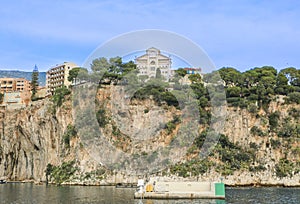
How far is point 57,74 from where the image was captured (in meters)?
89.6

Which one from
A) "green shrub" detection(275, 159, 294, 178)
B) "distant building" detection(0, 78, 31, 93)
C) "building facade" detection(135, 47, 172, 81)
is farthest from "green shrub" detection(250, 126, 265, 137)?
"distant building" detection(0, 78, 31, 93)

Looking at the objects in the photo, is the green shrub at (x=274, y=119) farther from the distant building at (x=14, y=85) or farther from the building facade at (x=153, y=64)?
the distant building at (x=14, y=85)

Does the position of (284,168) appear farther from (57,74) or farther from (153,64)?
(57,74)

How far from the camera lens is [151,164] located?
57.1m

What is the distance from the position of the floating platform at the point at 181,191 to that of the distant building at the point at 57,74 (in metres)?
47.7

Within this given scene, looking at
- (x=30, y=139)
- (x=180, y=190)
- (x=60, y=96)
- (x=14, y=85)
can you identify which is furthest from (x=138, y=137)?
(x=14, y=85)

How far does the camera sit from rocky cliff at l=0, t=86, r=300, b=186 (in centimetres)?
5703

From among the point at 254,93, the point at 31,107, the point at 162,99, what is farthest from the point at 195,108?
the point at 31,107

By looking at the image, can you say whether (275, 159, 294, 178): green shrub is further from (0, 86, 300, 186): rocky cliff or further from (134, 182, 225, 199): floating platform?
(134, 182, 225, 199): floating platform

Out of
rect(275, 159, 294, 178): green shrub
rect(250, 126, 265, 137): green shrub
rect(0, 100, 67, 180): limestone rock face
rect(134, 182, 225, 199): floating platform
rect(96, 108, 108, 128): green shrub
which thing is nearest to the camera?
rect(134, 182, 225, 199): floating platform

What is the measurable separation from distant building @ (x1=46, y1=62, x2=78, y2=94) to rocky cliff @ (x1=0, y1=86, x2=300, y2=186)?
1739 cm

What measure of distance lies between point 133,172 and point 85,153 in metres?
7.22

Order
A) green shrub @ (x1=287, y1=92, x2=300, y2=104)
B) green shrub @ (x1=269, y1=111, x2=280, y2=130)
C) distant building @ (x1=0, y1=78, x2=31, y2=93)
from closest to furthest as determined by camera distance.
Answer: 1. green shrub @ (x1=269, y1=111, x2=280, y2=130)
2. green shrub @ (x1=287, y1=92, x2=300, y2=104)
3. distant building @ (x1=0, y1=78, x2=31, y2=93)

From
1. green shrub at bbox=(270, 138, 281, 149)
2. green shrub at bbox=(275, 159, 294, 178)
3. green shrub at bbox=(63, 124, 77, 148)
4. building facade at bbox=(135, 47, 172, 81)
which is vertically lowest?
green shrub at bbox=(275, 159, 294, 178)
